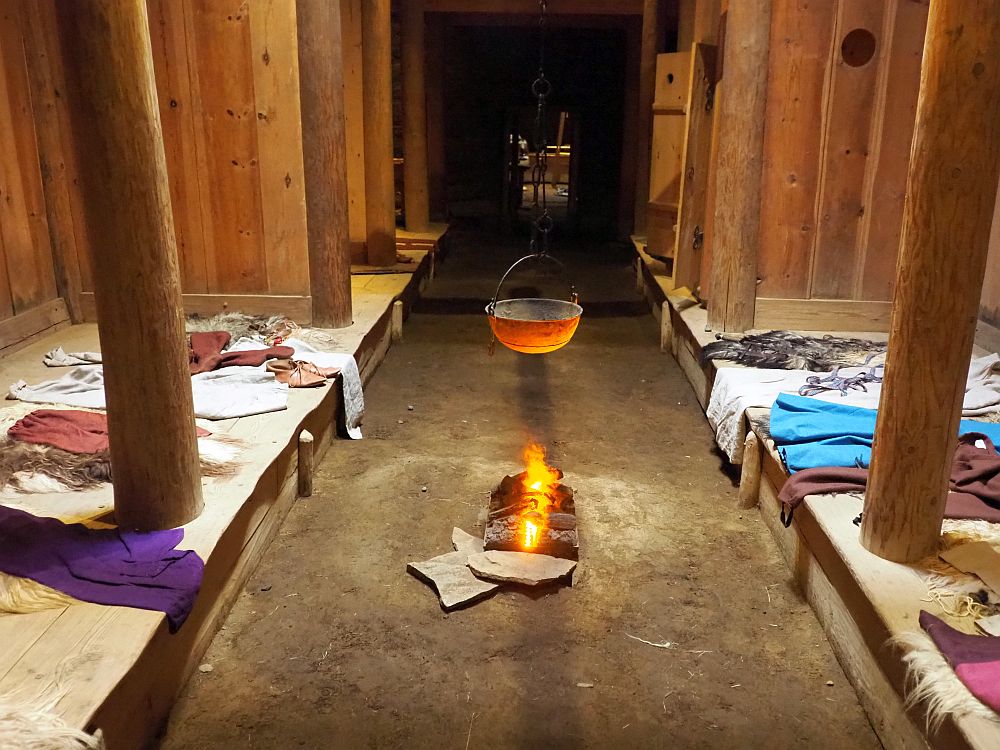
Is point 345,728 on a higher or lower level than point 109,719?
lower

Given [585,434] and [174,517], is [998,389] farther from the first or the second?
[174,517]

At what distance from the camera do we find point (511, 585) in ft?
10.7

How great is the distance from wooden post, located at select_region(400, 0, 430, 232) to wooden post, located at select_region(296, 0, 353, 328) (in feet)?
16.7

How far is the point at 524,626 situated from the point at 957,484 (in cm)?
177

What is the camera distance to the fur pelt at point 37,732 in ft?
5.90

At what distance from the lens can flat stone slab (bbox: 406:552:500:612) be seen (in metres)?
3.12

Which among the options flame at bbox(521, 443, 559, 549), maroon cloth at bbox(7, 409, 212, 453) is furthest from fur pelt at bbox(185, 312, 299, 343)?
flame at bbox(521, 443, 559, 549)

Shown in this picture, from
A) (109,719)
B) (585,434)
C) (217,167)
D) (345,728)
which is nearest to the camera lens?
(109,719)

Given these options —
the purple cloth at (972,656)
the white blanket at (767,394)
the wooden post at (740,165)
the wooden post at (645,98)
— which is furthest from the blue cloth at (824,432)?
the wooden post at (645,98)

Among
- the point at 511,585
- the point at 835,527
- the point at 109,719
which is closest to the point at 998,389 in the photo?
the point at 835,527

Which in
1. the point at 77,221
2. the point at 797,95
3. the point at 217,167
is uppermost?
the point at 797,95

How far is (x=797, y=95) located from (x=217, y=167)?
3.79m

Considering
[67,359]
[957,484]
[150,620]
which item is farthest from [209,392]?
[957,484]

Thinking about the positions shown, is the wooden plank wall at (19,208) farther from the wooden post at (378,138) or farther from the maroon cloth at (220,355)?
the wooden post at (378,138)
